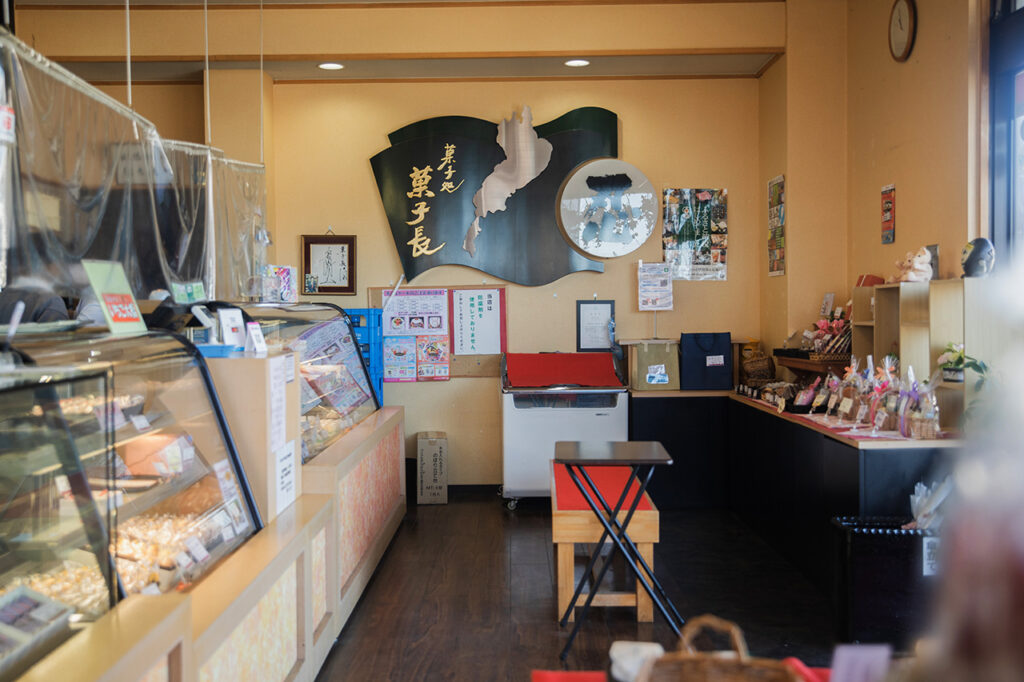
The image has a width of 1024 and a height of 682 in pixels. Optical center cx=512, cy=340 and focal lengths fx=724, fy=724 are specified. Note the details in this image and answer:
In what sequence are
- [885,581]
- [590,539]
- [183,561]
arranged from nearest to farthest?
1. [183,561]
2. [885,581]
3. [590,539]

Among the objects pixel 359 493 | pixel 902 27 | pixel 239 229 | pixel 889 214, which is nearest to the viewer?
pixel 359 493

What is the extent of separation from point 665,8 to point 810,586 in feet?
12.5

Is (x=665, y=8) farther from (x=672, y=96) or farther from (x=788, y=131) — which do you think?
(x=788, y=131)

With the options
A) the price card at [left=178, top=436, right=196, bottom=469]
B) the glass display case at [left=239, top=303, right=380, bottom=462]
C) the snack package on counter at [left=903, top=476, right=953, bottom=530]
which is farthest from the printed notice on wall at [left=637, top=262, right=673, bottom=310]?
the price card at [left=178, top=436, right=196, bottom=469]

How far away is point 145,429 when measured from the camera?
215cm

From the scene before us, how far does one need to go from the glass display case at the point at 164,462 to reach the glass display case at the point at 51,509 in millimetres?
80

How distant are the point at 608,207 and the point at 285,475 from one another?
365 cm

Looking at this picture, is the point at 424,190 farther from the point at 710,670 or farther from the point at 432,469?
the point at 710,670

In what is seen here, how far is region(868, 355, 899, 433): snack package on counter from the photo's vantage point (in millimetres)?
3508

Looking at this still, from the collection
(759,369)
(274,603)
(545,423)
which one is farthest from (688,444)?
(274,603)

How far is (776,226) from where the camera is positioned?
17.4 feet

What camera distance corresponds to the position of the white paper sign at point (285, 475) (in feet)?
8.56

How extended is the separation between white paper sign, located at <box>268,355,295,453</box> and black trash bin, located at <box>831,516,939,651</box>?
2272mm

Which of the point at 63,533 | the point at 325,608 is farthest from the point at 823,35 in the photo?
the point at 63,533
